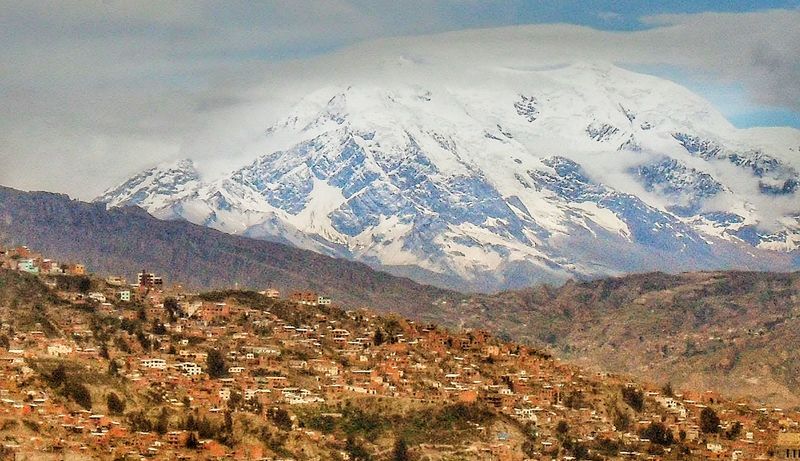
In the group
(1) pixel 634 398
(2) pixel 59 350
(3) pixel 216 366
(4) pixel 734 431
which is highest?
(2) pixel 59 350

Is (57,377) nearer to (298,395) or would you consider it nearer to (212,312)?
(298,395)

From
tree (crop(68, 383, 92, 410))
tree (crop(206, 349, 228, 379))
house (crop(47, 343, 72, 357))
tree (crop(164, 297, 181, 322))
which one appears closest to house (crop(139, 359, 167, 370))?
tree (crop(206, 349, 228, 379))

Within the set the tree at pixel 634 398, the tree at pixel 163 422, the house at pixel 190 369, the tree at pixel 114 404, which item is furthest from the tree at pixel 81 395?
the tree at pixel 634 398

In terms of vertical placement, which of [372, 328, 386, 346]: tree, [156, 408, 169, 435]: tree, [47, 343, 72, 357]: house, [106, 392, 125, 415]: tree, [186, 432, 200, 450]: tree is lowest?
[186, 432, 200, 450]: tree

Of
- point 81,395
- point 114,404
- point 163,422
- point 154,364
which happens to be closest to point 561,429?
point 154,364

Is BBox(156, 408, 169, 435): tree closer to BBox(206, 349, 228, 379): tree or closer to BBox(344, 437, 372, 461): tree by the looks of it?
A: BBox(344, 437, 372, 461): tree

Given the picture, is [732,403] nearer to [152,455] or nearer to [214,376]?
[214,376]

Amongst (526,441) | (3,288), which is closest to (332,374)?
(526,441)
